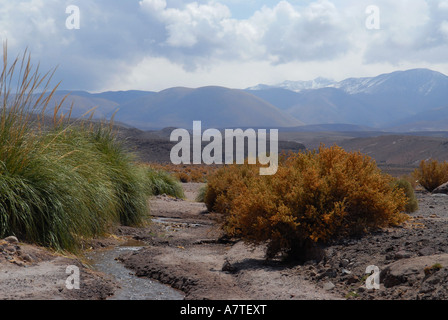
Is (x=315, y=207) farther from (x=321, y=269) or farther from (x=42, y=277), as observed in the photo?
(x=42, y=277)

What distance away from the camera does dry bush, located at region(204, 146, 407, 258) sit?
28.7 feet

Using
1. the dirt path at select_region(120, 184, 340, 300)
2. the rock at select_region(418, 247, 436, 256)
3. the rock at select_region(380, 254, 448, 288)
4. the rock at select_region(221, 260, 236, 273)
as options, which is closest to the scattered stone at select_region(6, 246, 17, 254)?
the dirt path at select_region(120, 184, 340, 300)

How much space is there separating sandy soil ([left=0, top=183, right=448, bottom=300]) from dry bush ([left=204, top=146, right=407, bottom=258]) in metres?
0.30

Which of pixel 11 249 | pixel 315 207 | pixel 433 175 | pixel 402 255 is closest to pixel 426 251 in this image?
pixel 402 255

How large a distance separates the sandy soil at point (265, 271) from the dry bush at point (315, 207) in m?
0.30

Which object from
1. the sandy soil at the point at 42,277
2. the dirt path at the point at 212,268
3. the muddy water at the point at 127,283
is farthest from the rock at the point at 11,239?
the dirt path at the point at 212,268

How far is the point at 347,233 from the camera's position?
9062mm

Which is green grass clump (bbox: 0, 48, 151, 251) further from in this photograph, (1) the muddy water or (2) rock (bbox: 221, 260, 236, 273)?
(2) rock (bbox: 221, 260, 236, 273)

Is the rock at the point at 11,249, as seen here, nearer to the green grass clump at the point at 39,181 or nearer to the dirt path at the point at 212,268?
the green grass clump at the point at 39,181

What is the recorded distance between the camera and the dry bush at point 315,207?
8742 mm

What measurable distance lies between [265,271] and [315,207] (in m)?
1.47
